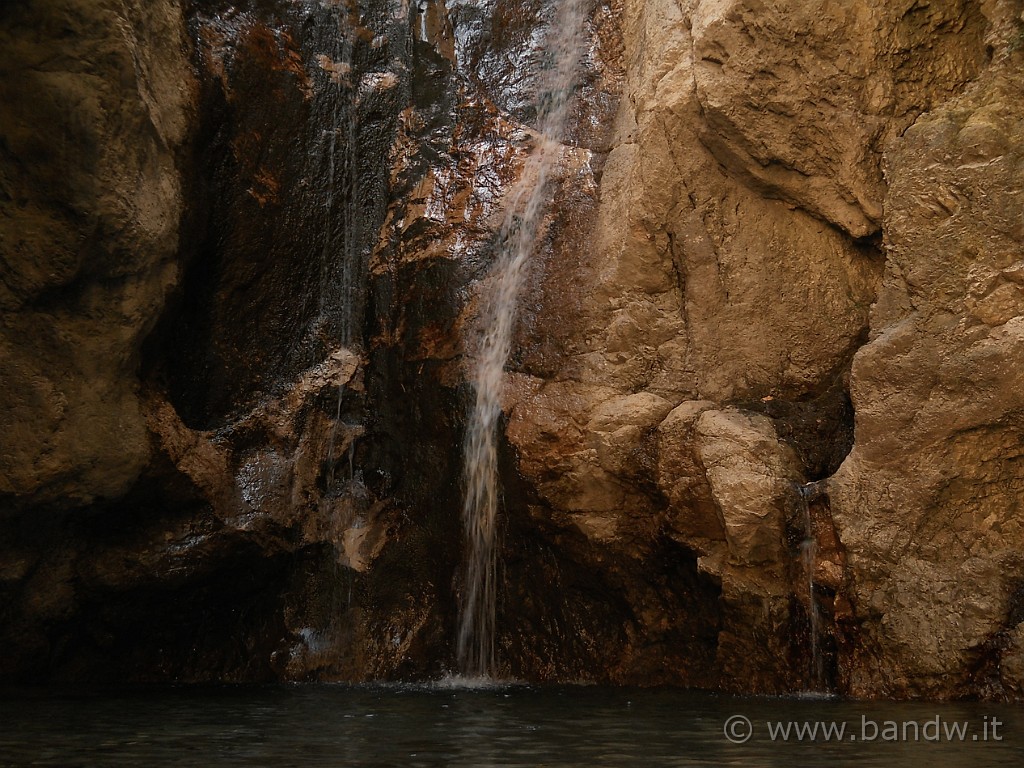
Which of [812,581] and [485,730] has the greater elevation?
[812,581]

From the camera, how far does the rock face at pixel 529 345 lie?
18.0ft

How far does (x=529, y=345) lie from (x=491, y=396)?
0.46 metres

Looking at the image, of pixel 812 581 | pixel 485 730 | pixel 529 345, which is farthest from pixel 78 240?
pixel 812 581

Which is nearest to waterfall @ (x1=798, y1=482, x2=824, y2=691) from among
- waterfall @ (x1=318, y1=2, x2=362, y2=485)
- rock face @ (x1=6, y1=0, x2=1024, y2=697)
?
rock face @ (x1=6, y1=0, x2=1024, y2=697)

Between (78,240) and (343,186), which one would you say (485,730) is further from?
(343,186)

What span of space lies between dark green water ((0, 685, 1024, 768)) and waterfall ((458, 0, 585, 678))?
1.19 m

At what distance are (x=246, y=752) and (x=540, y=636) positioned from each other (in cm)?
363

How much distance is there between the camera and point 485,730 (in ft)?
13.0

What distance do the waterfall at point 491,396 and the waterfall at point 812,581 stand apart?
2.09m

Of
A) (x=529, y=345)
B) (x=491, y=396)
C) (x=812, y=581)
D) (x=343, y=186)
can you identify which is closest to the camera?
(x=812, y=581)

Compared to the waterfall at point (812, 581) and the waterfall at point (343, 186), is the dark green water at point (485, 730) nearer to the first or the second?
the waterfall at point (812, 581)

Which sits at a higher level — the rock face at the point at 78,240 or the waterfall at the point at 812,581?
the rock face at the point at 78,240

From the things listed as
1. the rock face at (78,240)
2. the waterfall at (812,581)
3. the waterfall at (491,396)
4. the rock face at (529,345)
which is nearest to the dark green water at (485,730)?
the waterfall at (812,581)

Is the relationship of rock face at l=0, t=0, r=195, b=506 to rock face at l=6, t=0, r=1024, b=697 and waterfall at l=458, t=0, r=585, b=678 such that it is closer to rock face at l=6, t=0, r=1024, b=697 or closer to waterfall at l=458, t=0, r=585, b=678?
rock face at l=6, t=0, r=1024, b=697
